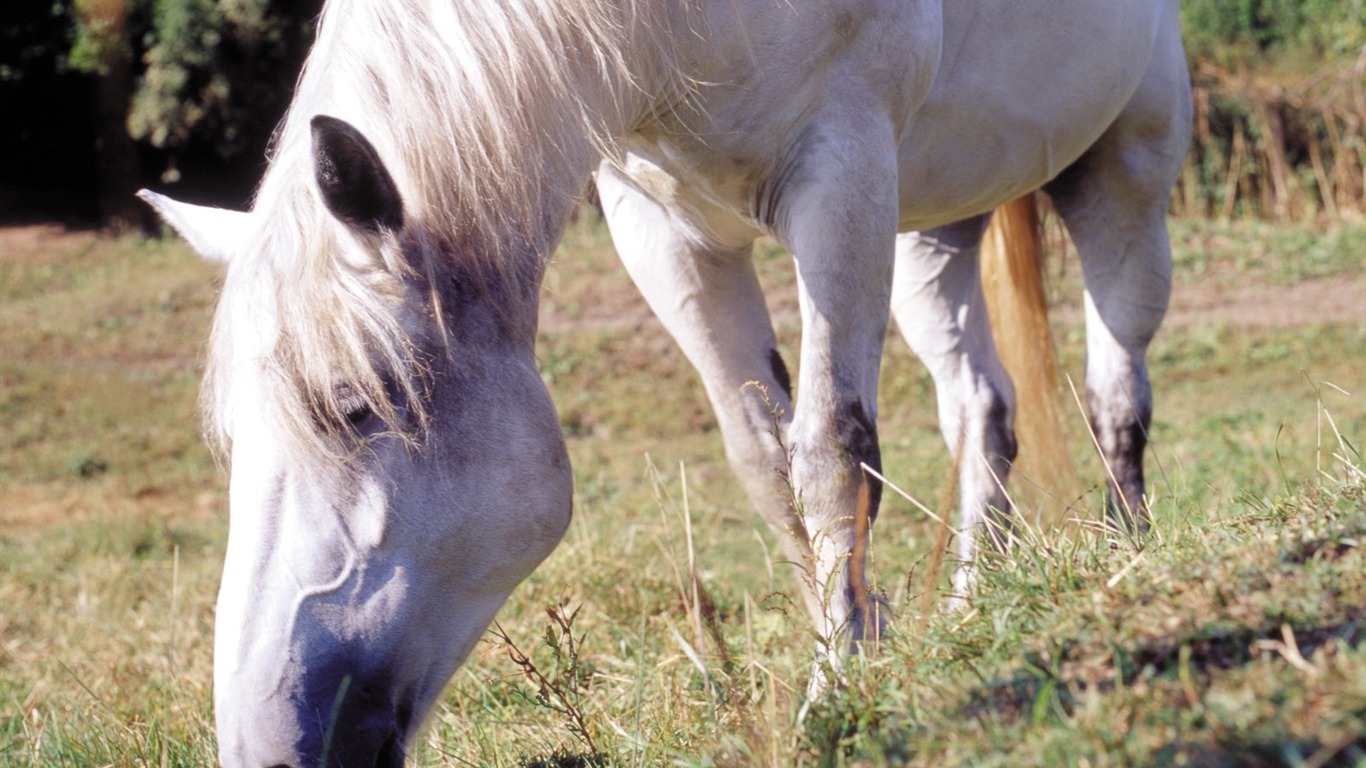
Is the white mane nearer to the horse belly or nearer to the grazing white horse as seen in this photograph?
the grazing white horse

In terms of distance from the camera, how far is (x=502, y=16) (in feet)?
6.58

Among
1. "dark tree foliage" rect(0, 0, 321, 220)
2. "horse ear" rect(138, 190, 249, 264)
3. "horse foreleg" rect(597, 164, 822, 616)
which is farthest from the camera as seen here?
"dark tree foliage" rect(0, 0, 321, 220)

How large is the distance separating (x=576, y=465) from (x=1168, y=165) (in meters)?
4.03

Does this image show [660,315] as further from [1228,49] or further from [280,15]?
[1228,49]

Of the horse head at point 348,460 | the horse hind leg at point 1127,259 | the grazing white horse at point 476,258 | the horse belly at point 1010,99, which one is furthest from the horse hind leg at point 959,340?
the horse head at point 348,460

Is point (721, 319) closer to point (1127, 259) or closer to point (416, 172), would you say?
point (416, 172)

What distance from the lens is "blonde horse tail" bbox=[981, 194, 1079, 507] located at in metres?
3.76

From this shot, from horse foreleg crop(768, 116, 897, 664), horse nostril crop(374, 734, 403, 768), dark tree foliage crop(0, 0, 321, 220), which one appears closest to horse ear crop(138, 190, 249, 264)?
horse nostril crop(374, 734, 403, 768)

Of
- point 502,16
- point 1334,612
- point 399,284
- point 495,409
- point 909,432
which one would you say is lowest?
point 909,432

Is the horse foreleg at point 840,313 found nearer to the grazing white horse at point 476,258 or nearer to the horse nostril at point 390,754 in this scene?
the grazing white horse at point 476,258

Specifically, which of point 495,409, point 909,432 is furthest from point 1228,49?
point 495,409

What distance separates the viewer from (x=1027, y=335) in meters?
3.82

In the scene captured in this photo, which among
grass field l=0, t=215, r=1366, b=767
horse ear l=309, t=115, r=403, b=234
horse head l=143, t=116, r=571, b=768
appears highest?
horse ear l=309, t=115, r=403, b=234

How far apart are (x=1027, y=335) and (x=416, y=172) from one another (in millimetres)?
2482
